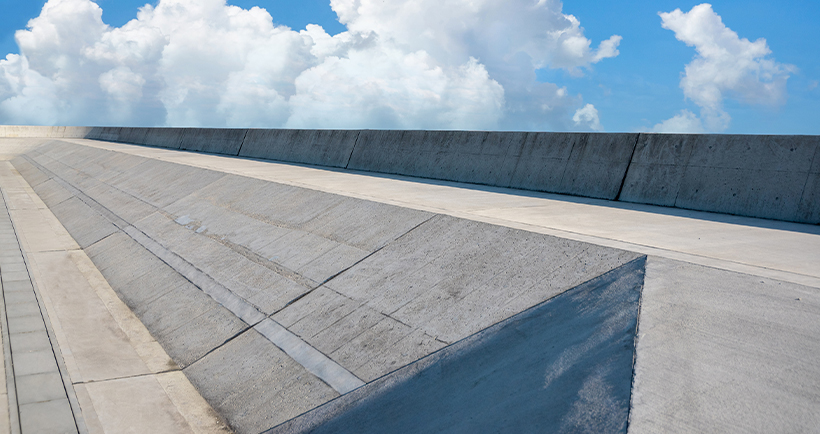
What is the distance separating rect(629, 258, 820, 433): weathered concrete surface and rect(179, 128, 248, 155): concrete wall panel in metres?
20.0

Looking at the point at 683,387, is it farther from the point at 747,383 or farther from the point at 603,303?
the point at 603,303

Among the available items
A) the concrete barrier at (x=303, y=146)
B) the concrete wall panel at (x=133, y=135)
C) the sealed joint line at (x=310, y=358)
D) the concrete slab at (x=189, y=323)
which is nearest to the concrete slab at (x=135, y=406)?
the concrete slab at (x=189, y=323)

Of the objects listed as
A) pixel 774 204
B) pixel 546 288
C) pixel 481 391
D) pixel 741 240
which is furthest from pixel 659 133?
pixel 481 391

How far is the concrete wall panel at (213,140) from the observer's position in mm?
22203

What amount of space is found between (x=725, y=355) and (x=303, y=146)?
1559 centimetres

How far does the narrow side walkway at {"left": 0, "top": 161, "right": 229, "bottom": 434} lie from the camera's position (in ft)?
16.0

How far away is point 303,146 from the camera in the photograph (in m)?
17.7

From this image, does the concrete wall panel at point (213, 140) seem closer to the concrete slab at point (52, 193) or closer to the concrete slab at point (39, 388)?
the concrete slab at point (52, 193)

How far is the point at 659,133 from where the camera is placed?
30.7ft

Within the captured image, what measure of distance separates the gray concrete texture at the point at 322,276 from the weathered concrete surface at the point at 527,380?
17cm

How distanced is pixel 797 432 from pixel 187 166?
14.2 meters

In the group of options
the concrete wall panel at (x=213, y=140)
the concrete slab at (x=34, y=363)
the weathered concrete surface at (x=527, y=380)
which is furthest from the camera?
the concrete wall panel at (x=213, y=140)

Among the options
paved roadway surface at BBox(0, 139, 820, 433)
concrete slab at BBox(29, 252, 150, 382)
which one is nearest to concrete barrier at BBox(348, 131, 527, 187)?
paved roadway surface at BBox(0, 139, 820, 433)

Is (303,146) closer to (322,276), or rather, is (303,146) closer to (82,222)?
(82,222)
